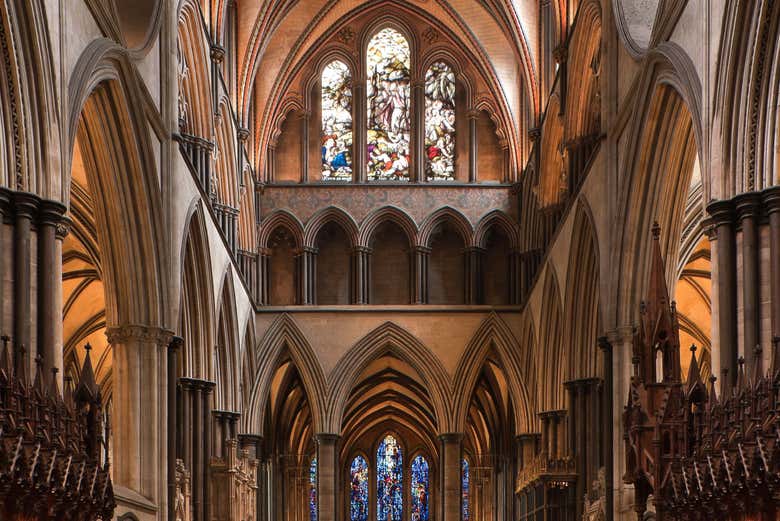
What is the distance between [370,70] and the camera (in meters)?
33.8

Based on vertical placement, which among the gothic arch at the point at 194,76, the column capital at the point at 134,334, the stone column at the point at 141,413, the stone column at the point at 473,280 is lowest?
the stone column at the point at 141,413

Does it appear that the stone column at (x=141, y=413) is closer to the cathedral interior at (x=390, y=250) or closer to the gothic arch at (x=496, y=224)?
the cathedral interior at (x=390, y=250)

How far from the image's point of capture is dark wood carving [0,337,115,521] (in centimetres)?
1049

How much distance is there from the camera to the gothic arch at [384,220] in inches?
1267

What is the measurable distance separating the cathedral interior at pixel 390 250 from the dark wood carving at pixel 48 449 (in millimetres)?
34

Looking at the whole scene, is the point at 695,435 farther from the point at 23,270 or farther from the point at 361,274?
the point at 361,274

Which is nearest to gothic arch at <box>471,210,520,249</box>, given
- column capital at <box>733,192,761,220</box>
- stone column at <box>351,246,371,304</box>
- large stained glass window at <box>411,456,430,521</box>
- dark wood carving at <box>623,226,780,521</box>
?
stone column at <box>351,246,371,304</box>

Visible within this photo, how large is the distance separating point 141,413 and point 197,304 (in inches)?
193

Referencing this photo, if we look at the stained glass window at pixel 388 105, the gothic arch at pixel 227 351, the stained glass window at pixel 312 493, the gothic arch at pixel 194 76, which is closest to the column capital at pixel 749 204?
the gothic arch at pixel 194 76

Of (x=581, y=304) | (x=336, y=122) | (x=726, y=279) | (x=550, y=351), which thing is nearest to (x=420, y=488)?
(x=336, y=122)

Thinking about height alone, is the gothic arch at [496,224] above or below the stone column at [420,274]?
above

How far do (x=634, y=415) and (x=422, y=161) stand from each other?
64.4 ft

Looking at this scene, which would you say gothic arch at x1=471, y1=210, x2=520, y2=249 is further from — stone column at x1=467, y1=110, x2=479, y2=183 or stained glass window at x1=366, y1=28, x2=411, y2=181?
stained glass window at x1=366, y1=28, x2=411, y2=181

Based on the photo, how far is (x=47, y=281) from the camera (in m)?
13.4
